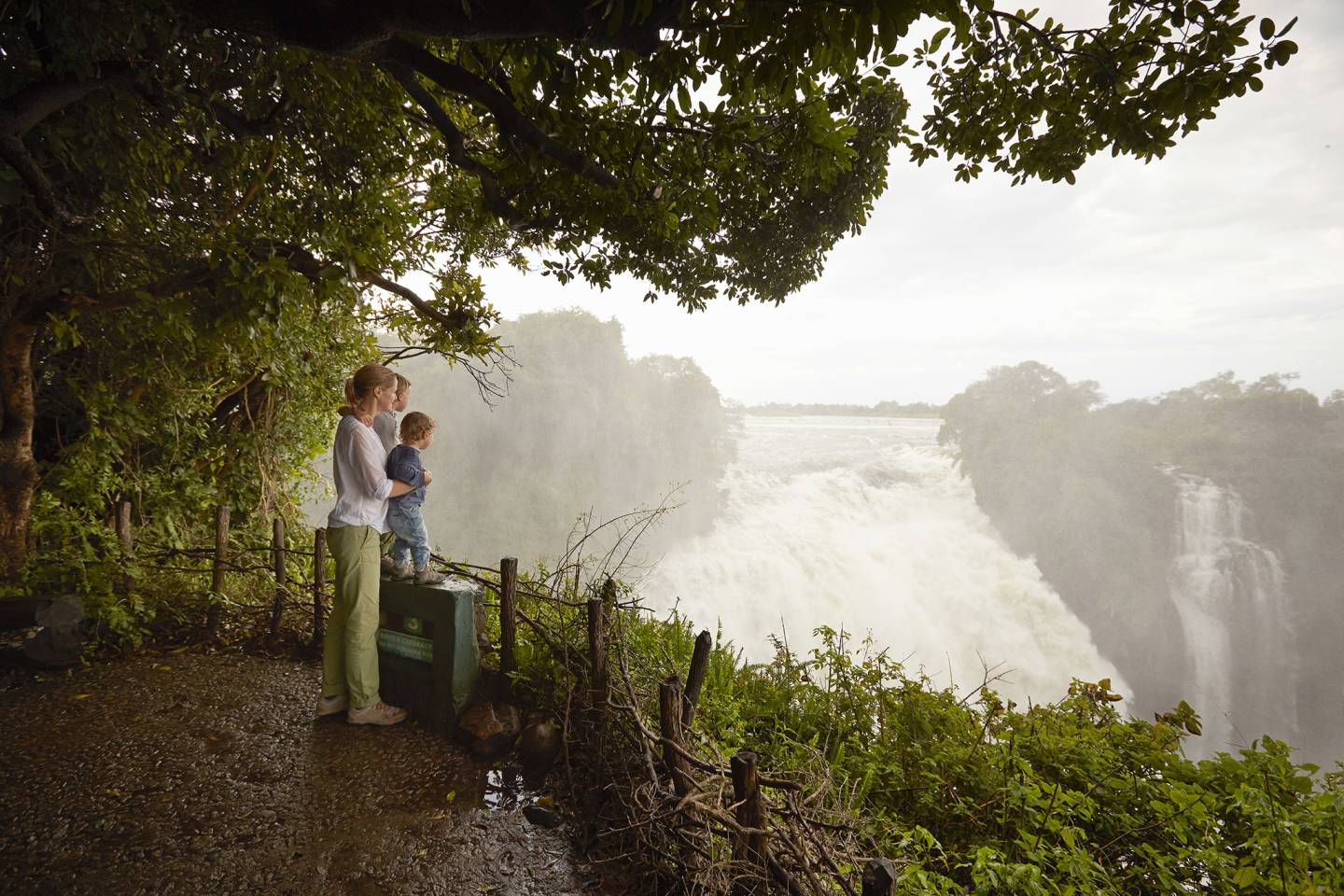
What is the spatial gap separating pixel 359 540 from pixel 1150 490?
1573 inches

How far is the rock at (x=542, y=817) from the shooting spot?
110 inches

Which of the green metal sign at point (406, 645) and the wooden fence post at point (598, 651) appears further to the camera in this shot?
the green metal sign at point (406, 645)

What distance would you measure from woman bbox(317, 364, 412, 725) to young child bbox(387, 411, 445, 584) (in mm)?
73

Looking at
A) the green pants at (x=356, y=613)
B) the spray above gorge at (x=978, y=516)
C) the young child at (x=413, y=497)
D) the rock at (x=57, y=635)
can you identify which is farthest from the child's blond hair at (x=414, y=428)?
the spray above gorge at (x=978, y=516)

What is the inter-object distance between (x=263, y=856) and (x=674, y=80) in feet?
13.7

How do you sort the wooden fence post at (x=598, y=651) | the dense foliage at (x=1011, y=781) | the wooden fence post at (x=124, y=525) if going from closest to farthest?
the dense foliage at (x=1011, y=781) < the wooden fence post at (x=598, y=651) < the wooden fence post at (x=124, y=525)

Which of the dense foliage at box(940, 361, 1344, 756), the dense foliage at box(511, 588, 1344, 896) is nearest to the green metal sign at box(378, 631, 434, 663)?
the dense foliage at box(511, 588, 1344, 896)

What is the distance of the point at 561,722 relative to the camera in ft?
10.7

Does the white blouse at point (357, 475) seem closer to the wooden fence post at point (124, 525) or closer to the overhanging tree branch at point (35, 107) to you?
the overhanging tree branch at point (35, 107)

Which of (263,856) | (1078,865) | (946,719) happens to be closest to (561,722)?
(263,856)

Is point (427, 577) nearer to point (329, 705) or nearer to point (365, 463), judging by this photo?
point (365, 463)

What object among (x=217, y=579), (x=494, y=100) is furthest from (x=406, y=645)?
(x=494, y=100)

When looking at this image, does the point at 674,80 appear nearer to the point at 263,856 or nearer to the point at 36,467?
the point at 263,856

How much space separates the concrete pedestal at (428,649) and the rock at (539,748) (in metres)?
0.53
